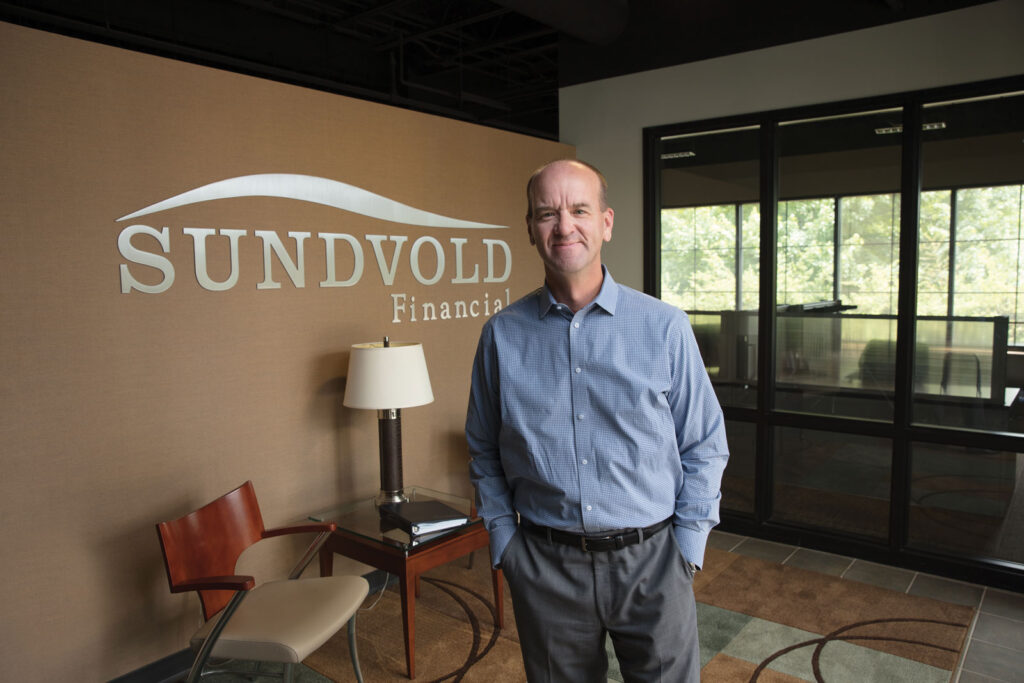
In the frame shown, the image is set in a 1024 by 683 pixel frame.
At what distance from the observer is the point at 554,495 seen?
177cm

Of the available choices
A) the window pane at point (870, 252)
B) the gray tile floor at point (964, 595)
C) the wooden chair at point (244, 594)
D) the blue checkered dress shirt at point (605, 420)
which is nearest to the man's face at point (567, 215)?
the blue checkered dress shirt at point (605, 420)

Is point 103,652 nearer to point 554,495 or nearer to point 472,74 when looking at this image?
point 554,495

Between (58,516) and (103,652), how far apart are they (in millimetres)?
633

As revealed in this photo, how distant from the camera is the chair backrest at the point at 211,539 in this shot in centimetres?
263

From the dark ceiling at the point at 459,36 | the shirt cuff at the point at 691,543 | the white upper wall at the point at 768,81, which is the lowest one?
the shirt cuff at the point at 691,543

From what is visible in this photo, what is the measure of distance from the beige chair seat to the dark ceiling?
2.94m

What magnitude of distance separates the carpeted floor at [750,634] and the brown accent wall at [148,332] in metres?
0.60

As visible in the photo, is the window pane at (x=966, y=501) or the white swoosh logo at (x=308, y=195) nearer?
the white swoosh logo at (x=308, y=195)

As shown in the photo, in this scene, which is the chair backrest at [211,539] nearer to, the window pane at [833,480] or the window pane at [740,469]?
the window pane at [740,469]

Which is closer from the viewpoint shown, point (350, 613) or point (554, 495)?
point (554, 495)

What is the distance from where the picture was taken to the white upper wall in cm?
→ 388

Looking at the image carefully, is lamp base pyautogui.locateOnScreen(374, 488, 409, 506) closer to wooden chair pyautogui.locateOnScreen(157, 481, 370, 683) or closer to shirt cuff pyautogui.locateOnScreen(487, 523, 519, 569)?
wooden chair pyautogui.locateOnScreen(157, 481, 370, 683)

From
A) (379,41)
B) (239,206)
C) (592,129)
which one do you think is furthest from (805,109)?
(239,206)

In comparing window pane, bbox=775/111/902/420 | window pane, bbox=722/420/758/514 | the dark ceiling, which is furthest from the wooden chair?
window pane, bbox=775/111/902/420
